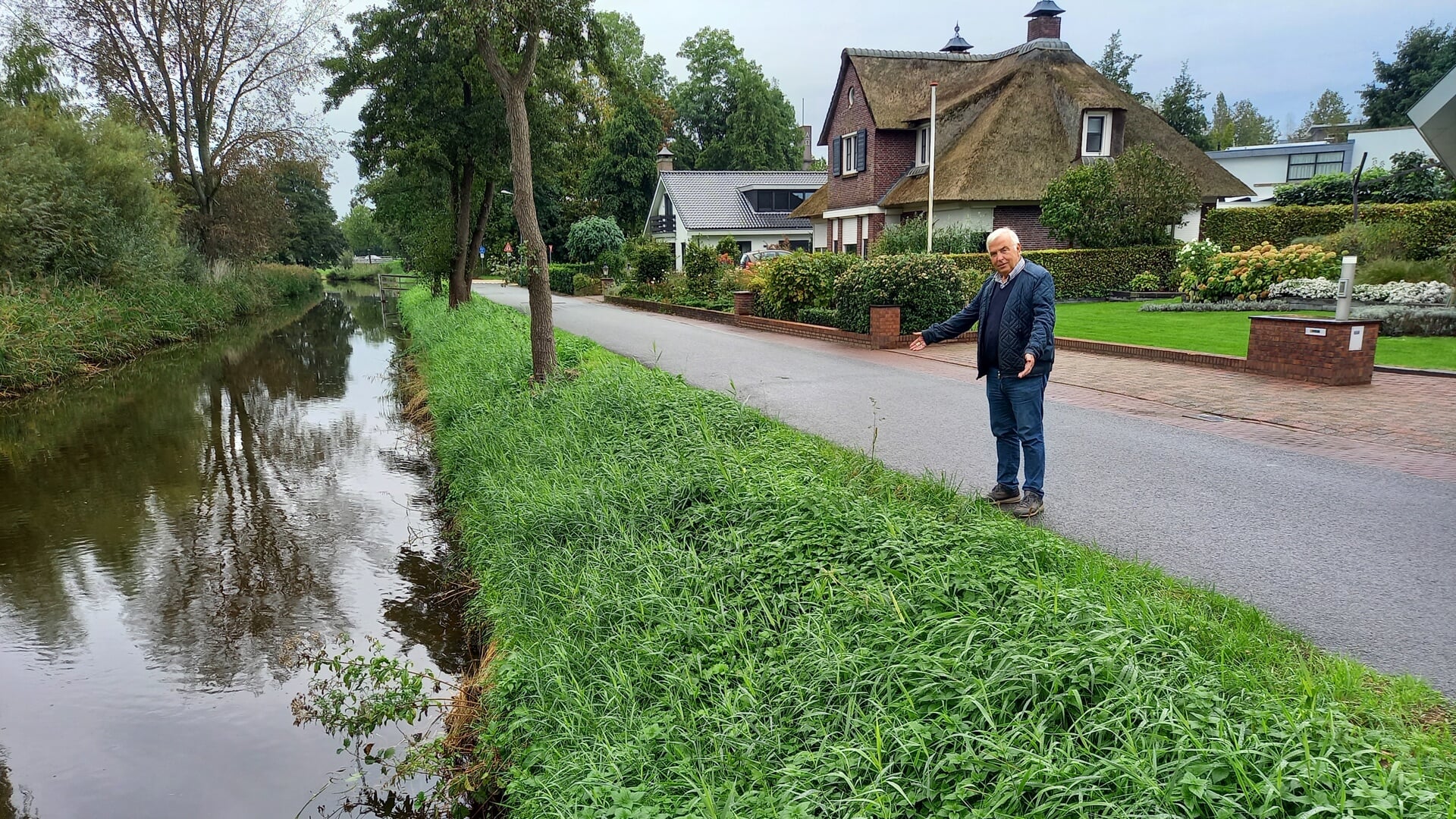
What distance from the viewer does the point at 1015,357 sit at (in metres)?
5.91

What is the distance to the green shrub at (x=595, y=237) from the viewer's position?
4703cm

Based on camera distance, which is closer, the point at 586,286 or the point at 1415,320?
the point at 1415,320

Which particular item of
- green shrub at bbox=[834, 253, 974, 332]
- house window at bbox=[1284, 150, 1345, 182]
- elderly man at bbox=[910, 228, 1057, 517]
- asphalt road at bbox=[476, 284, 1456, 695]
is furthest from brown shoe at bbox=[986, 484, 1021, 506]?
house window at bbox=[1284, 150, 1345, 182]

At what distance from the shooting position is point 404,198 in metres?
30.4

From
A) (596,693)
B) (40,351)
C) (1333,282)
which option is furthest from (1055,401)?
(40,351)

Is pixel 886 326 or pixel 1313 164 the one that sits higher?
pixel 1313 164

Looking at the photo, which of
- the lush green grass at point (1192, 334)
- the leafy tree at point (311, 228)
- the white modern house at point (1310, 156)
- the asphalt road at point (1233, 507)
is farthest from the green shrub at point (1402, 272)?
the leafy tree at point (311, 228)

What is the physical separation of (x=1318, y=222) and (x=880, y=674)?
2598 centimetres

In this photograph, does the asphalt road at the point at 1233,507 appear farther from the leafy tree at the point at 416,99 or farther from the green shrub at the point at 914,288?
the leafy tree at the point at 416,99

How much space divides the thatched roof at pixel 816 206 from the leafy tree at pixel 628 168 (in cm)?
2077

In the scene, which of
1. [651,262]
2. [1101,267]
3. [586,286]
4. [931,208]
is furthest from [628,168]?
[1101,267]

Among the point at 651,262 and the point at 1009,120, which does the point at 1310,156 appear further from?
the point at 651,262

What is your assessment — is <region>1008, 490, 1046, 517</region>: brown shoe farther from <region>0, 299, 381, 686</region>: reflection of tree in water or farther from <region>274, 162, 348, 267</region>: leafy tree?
<region>274, 162, 348, 267</region>: leafy tree

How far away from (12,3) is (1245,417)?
114 ft
